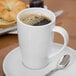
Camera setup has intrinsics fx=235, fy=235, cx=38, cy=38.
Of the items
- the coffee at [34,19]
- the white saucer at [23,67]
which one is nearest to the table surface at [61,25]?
the white saucer at [23,67]

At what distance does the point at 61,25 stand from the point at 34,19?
240 mm

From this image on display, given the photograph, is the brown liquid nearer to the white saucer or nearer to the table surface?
the table surface

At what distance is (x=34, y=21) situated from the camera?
2.10 feet

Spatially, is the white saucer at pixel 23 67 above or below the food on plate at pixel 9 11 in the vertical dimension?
below

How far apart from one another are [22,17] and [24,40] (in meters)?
0.07

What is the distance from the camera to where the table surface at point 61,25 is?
2.51ft

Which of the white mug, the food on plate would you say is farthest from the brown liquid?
the white mug

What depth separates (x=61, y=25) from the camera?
875 mm

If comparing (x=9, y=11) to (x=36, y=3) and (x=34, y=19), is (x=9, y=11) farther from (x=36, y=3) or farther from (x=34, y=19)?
(x=34, y=19)

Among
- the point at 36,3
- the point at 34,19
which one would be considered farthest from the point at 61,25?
the point at 34,19

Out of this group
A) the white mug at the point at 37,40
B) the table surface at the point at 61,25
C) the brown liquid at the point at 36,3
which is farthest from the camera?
the brown liquid at the point at 36,3

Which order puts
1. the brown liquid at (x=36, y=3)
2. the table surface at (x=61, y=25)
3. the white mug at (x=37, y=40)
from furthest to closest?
1. the brown liquid at (x=36, y=3)
2. the table surface at (x=61, y=25)
3. the white mug at (x=37, y=40)

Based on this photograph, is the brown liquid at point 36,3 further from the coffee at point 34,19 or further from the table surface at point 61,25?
the coffee at point 34,19

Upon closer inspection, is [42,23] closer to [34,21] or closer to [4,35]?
[34,21]
